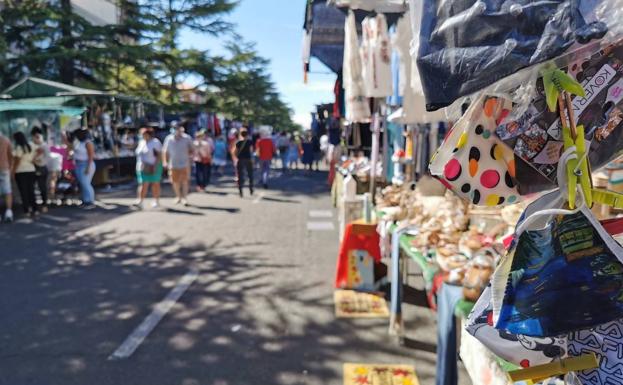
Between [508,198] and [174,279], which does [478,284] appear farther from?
[174,279]

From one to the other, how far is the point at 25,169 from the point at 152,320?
22.2 feet

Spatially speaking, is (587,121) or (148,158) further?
(148,158)

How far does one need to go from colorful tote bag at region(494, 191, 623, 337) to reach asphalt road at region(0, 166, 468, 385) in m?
2.56

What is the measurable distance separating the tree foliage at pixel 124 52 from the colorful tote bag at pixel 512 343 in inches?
694

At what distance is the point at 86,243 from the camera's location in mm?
7582

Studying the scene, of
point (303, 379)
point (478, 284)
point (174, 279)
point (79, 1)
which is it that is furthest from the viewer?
point (79, 1)

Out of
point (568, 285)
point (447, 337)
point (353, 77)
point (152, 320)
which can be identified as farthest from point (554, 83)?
point (353, 77)

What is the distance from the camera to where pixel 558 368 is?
1225 millimetres

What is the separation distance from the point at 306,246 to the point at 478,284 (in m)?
5.31

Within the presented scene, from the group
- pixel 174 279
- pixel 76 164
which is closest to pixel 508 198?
pixel 174 279

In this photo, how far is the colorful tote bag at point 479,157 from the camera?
1371 mm

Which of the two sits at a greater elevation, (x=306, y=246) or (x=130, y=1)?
(x=130, y=1)

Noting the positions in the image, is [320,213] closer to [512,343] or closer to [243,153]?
[243,153]

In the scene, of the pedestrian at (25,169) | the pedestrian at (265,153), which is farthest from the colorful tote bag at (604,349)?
the pedestrian at (265,153)
